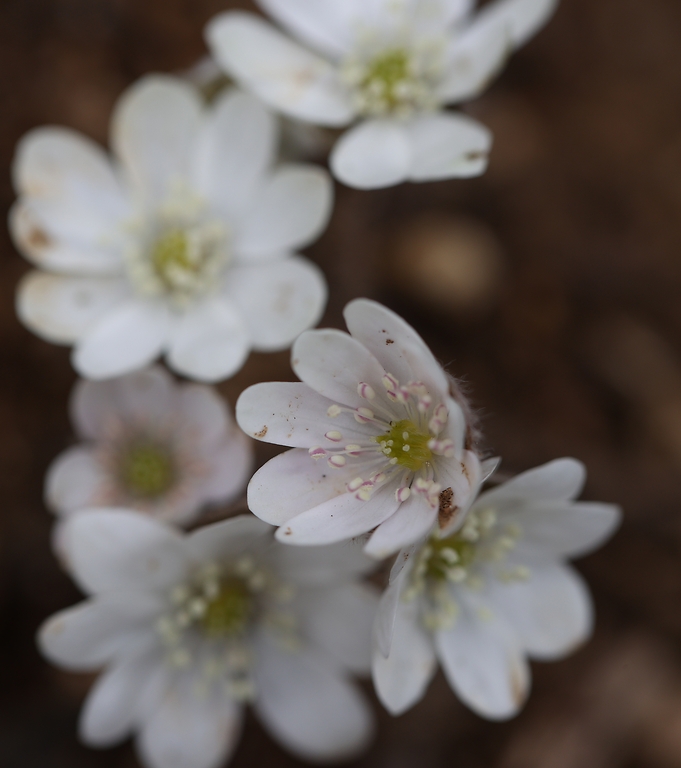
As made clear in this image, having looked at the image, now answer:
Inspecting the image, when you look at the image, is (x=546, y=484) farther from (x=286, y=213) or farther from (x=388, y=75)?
(x=388, y=75)

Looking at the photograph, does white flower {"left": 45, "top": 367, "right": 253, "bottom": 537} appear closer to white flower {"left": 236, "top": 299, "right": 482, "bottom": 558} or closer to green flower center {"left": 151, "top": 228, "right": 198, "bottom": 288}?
green flower center {"left": 151, "top": 228, "right": 198, "bottom": 288}

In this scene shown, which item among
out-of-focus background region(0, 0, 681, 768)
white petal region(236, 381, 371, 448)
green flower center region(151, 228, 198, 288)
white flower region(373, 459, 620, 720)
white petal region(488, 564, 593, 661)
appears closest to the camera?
white petal region(236, 381, 371, 448)

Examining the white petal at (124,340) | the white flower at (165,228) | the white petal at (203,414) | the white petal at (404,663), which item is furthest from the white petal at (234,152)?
the white petal at (404,663)

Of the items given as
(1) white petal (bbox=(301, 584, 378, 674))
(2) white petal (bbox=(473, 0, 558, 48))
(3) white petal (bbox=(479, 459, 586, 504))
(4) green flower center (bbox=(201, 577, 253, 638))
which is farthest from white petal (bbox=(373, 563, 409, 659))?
(2) white petal (bbox=(473, 0, 558, 48))

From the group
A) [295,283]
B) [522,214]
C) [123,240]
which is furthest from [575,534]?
[522,214]

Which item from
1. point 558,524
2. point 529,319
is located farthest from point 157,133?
point 529,319

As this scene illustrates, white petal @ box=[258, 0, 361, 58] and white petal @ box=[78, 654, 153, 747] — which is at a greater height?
white petal @ box=[258, 0, 361, 58]

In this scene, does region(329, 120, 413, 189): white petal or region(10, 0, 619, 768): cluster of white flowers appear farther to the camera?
region(329, 120, 413, 189): white petal
